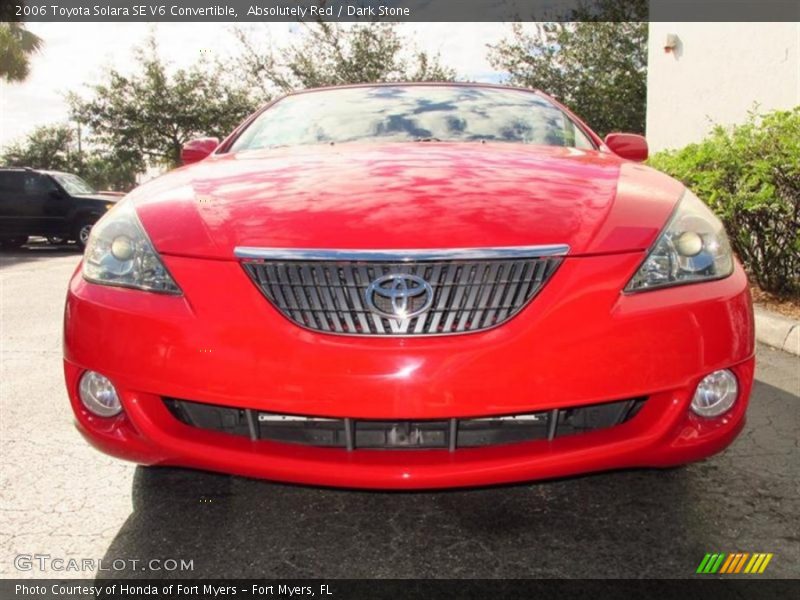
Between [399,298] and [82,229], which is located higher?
[399,298]

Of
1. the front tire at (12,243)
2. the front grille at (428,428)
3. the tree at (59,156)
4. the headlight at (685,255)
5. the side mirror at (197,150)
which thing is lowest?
the tree at (59,156)

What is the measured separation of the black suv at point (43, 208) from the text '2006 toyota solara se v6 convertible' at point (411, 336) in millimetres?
13917

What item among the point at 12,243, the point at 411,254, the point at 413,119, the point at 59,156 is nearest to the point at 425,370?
the point at 411,254

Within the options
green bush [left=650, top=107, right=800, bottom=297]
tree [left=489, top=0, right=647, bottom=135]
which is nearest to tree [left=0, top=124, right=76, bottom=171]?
tree [left=489, top=0, right=647, bottom=135]

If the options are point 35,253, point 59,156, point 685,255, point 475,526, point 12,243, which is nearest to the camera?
point 685,255

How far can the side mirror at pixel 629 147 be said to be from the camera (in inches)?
132

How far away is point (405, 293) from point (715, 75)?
33.5 ft

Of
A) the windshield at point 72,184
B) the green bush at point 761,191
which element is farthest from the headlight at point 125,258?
the windshield at point 72,184

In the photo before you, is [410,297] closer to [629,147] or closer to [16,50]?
[629,147]

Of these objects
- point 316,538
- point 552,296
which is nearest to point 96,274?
point 316,538

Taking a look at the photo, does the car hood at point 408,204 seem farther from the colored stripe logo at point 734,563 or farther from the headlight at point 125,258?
the colored stripe logo at point 734,563

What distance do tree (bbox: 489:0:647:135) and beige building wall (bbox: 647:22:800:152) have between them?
1253 centimetres

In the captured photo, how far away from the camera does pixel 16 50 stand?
68.4 ft

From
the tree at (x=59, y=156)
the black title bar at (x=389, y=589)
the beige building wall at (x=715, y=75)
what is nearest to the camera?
the black title bar at (x=389, y=589)
